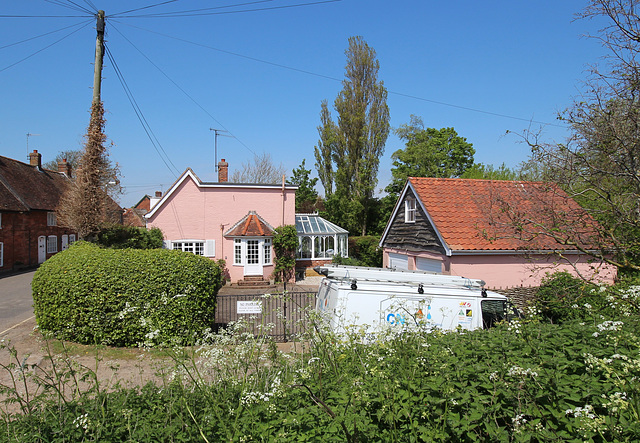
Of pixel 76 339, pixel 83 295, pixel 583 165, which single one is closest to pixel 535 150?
pixel 583 165

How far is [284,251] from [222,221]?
14.3ft

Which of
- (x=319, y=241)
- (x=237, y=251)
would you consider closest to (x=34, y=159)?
(x=237, y=251)

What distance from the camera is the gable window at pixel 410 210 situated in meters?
15.9

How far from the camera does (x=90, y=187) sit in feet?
46.8

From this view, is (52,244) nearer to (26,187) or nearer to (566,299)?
(26,187)

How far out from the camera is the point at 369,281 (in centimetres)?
783

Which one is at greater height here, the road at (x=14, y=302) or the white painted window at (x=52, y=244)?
the white painted window at (x=52, y=244)

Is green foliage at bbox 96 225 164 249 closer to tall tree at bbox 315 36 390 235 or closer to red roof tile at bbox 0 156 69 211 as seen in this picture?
red roof tile at bbox 0 156 69 211

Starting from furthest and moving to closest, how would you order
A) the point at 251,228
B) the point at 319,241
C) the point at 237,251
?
the point at 319,241 < the point at 237,251 < the point at 251,228

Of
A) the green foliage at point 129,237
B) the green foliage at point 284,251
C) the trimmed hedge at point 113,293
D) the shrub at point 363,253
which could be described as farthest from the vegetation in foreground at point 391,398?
the shrub at point 363,253

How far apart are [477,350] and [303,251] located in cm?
2348

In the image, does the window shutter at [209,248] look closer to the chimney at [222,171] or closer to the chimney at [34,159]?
the chimney at [222,171]

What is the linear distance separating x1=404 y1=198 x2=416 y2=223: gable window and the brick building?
26.3m

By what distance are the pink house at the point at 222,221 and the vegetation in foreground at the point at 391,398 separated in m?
19.7
